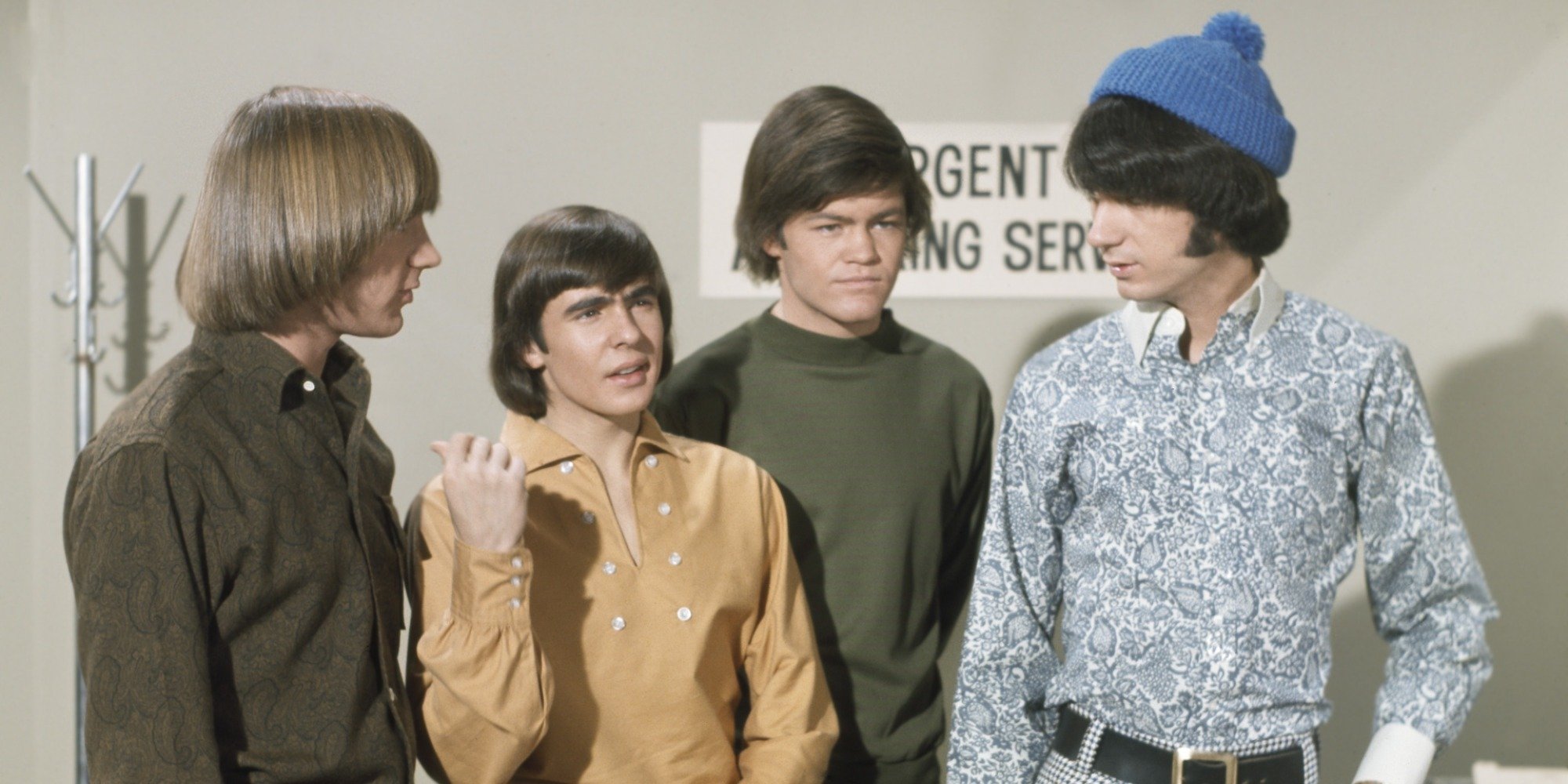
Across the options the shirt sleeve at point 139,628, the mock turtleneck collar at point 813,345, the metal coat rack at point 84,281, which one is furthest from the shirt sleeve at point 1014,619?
the metal coat rack at point 84,281

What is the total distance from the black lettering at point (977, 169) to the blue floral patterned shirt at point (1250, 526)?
1.28 metres

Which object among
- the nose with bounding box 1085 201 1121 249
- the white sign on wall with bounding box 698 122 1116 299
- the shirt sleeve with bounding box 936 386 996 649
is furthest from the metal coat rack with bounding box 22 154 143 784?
the nose with bounding box 1085 201 1121 249

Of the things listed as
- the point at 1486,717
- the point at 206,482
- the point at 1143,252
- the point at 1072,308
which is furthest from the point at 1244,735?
the point at 1486,717

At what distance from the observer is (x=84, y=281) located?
2.95 metres

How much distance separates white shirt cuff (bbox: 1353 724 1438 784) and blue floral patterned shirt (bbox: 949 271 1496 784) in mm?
16

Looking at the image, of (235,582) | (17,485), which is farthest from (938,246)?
Answer: (17,485)

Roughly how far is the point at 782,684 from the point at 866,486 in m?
0.40

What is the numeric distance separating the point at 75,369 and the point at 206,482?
6.55 ft

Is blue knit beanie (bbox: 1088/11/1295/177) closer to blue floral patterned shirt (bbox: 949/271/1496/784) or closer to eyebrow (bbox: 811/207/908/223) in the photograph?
blue floral patterned shirt (bbox: 949/271/1496/784)

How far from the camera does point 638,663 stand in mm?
1759

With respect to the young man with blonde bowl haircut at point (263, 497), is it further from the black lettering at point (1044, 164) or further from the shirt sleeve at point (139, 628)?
the black lettering at point (1044, 164)

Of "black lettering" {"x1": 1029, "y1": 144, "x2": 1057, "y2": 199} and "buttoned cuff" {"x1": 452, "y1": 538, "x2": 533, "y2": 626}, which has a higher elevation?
"black lettering" {"x1": 1029, "y1": 144, "x2": 1057, "y2": 199}

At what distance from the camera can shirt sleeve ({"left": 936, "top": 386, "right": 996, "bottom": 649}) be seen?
7.45ft

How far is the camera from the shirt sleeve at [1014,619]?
184 cm
